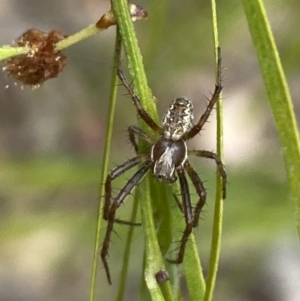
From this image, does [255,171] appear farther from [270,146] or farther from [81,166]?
[81,166]

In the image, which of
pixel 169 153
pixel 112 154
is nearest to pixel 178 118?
pixel 169 153

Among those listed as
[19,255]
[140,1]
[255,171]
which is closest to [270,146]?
[255,171]

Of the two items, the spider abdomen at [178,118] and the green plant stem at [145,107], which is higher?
the spider abdomen at [178,118]

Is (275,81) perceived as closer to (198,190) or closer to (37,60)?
(37,60)

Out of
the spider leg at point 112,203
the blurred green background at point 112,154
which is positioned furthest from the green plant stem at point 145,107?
the blurred green background at point 112,154

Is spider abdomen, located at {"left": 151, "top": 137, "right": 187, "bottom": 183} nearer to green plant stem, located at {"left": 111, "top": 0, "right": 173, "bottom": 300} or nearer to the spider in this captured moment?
the spider

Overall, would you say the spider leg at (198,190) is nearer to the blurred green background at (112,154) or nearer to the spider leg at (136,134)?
the spider leg at (136,134)

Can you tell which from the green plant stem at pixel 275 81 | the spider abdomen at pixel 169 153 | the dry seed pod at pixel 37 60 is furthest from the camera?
the spider abdomen at pixel 169 153
